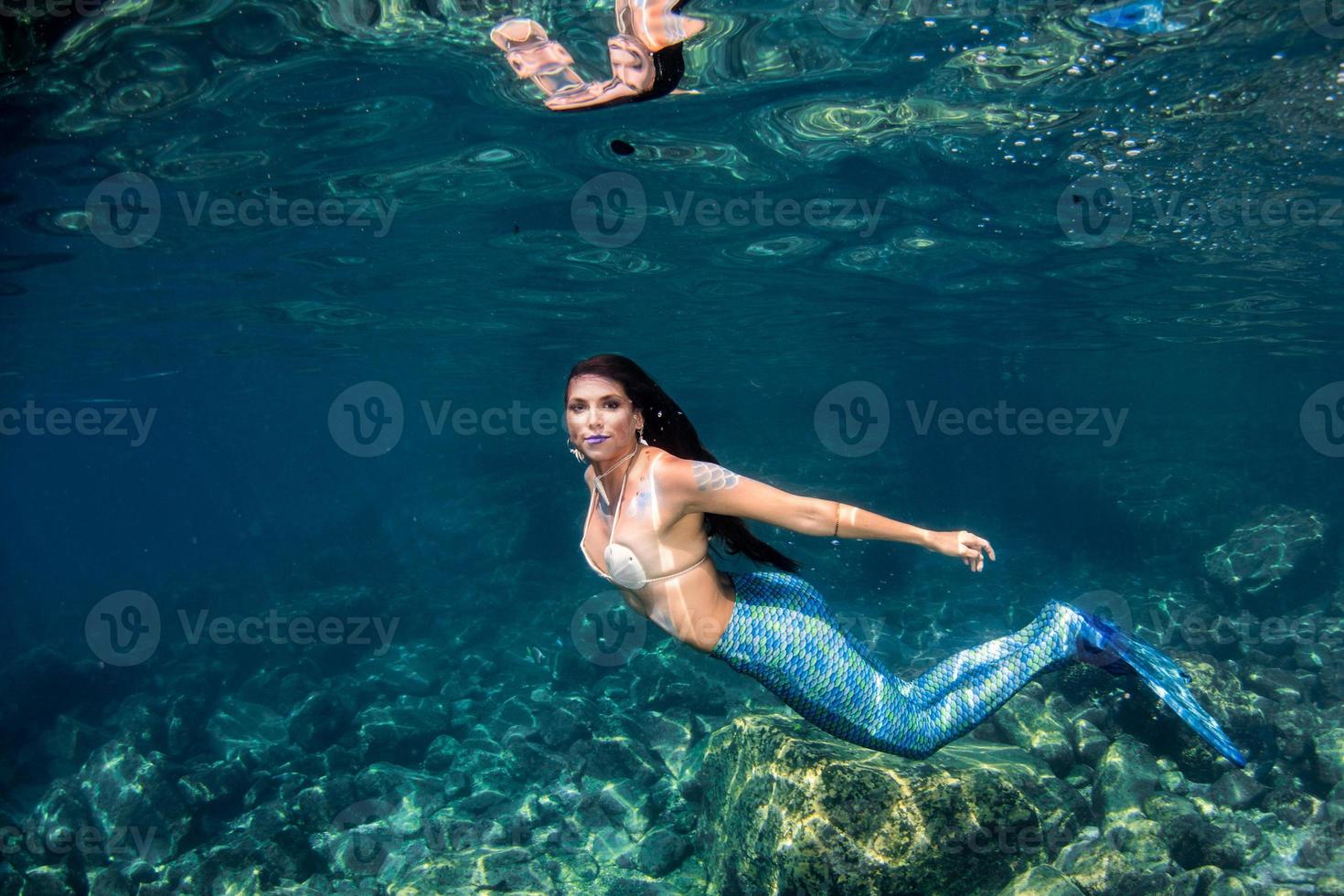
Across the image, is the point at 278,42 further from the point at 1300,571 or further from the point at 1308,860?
the point at 1300,571

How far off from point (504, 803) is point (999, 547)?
19958mm

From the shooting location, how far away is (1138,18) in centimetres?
791

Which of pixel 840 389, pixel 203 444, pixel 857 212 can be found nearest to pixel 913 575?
pixel 857 212

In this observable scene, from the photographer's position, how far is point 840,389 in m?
59.8

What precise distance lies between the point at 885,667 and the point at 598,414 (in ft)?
9.37

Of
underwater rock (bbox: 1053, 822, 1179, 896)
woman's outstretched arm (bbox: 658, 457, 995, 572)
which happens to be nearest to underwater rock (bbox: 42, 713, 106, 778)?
woman's outstretched arm (bbox: 658, 457, 995, 572)

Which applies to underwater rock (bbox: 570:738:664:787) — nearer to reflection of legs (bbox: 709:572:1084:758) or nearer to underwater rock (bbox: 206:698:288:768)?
reflection of legs (bbox: 709:572:1084:758)

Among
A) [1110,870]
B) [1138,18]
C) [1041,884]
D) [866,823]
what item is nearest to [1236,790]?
[1110,870]

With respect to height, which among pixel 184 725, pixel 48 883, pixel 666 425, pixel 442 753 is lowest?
pixel 184 725

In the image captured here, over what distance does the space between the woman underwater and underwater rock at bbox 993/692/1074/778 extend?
9.78ft

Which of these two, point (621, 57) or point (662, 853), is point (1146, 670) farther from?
point (621, 57)

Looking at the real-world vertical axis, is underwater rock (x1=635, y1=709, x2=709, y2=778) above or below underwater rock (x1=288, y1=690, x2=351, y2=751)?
above

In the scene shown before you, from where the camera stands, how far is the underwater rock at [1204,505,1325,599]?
16.2m

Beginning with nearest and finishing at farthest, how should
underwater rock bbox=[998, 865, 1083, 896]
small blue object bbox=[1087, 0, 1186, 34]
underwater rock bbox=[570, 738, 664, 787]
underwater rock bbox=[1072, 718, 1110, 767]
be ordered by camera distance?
1. underwater rock bbox=[998, 865, 1083, 896]
2. small blue object bbox=[1087, 0, 1186, 34]
3. underwater rock bbox=[1072, 718, 1110, 767]
4. underwater rock bbox=[570, 738, 664, 787]
